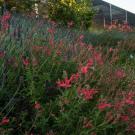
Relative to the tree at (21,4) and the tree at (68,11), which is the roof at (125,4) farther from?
the tree at (21,4)

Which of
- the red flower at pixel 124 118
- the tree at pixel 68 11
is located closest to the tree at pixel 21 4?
the tree at pixel 68 11

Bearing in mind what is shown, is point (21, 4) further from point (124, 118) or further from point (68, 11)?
point (124, 118)

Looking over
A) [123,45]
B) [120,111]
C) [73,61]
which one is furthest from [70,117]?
[123,45]

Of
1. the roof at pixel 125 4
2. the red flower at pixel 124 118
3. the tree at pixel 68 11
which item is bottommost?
the roof at pixel 125 4

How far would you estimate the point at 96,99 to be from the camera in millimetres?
3619

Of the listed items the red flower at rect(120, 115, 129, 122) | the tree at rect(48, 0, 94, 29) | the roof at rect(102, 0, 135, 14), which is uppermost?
the red flower at rect(120, 115, 129, 122)

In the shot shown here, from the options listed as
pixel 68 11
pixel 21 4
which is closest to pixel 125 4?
pixel 68 11

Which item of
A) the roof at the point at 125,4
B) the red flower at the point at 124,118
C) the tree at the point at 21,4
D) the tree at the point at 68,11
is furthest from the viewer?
the roof at the point at 125,4

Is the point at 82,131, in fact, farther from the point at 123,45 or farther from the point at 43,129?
the point at 123,45

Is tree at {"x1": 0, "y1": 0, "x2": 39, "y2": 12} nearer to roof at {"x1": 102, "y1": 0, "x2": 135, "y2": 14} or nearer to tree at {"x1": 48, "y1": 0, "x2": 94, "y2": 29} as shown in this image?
tree at {"x1": 48, "y1": 0, "x2": 94, "y2": 29}

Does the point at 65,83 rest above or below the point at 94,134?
above

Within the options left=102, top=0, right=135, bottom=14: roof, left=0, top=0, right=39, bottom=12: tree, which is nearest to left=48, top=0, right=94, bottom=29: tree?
left=0, top=0, right=39, bottom=12: tree

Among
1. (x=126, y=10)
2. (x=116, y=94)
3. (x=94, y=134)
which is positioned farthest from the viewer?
(x=126, y=10)

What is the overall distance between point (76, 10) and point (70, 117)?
10398 millimetres
